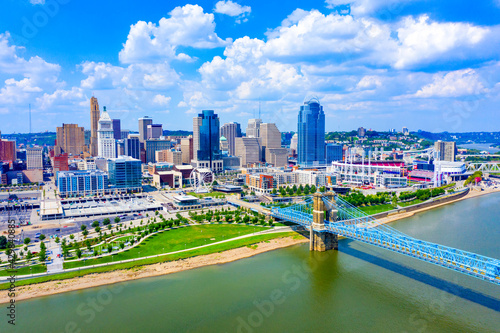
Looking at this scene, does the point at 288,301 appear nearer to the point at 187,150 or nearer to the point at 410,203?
the point at 410,203

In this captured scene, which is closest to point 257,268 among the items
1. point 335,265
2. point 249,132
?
point 335,265

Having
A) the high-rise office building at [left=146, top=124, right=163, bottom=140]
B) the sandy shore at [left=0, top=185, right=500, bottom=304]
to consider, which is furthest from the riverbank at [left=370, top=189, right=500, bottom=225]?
the high-rise office building at [left=146, top=124, right=163, bottom=140]

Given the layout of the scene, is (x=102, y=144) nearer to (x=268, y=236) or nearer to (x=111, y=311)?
(x=268, y=236)

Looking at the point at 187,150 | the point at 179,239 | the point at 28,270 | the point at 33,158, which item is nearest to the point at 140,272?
the point at 28,270

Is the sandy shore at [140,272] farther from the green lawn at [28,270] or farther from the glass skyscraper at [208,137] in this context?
the glass skyscraper at [208,137]

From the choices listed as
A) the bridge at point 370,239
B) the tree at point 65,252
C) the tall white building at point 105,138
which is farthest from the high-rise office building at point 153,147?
the tree at point 65,252

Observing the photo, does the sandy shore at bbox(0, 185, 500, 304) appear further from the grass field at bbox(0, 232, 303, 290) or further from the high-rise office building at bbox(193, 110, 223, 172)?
the high-rise office building at bbox(193, 110, 223, 172)
